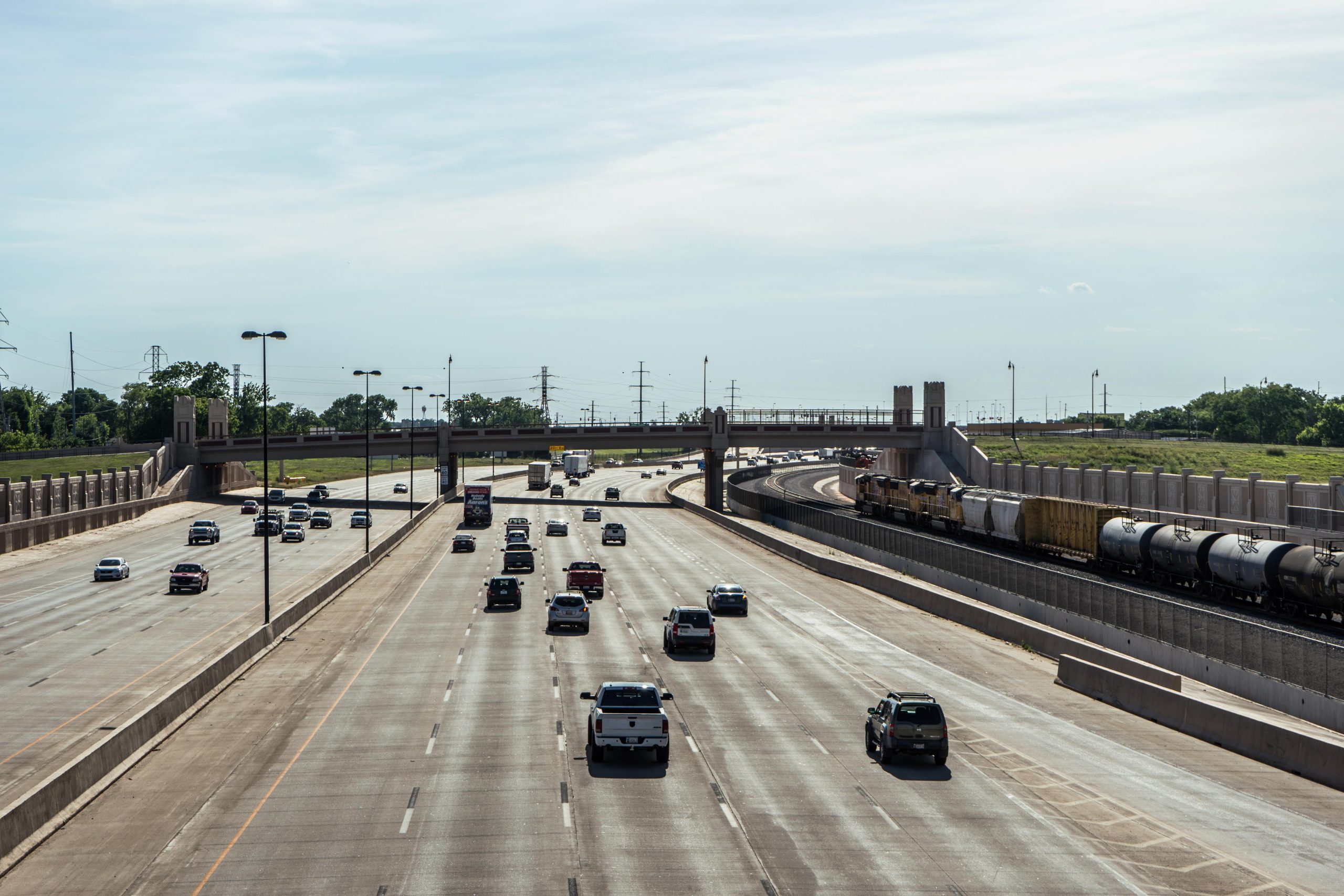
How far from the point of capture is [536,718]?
32.1 metres

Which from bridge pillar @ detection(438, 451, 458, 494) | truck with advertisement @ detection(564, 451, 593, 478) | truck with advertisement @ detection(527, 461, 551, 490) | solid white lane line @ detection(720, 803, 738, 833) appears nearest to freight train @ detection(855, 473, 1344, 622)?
solid white lane line @ detection(720, 803, 738, 833)

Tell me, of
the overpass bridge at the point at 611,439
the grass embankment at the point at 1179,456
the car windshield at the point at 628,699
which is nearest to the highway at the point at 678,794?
the car windshield at the point at 628,699

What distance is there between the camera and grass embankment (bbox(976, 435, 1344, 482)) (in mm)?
112938

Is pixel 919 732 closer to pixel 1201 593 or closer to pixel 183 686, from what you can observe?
pixel 183 686

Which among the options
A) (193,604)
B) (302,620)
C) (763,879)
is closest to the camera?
(763,879)

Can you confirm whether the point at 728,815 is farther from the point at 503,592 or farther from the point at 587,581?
the point at 587,581

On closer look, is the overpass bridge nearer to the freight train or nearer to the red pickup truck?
the freight train

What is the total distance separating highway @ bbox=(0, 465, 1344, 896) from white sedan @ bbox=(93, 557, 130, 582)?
27.2 meters

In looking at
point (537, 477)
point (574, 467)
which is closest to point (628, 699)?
point (537, 477)

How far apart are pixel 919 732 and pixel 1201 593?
101ft

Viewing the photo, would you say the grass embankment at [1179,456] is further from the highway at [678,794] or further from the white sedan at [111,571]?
the highway at [678,794]

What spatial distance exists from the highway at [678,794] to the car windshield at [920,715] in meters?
1.09

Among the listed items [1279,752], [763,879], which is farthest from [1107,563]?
[763,879]

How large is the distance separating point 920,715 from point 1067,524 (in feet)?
146
